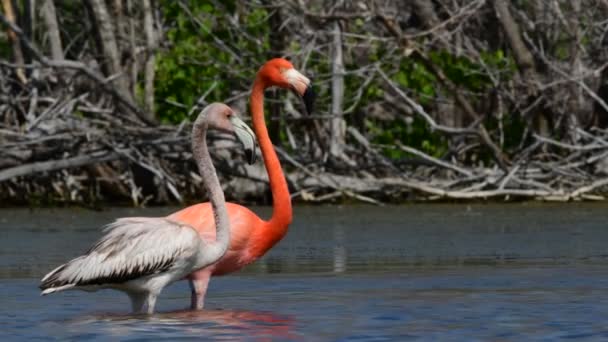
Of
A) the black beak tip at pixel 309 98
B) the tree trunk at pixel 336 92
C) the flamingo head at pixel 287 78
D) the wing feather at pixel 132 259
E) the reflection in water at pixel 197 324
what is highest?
the tree trunk at pixel 336 92

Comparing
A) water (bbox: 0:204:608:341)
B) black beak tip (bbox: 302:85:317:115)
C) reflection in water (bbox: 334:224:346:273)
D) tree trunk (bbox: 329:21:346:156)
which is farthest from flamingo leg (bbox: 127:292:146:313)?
tree trunk (bbox: 329:21:346:156)

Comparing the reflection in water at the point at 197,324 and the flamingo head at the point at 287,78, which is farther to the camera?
the flamingo head at the point at 287,78

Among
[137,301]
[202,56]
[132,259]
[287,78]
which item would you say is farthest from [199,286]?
[202,56]

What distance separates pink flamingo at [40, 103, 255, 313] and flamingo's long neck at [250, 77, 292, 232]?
570mm

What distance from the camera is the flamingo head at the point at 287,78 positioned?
7.70 m

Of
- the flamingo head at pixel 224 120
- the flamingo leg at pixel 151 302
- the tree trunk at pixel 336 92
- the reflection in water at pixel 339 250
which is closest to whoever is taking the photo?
the flamingo leg at pixel 151 302

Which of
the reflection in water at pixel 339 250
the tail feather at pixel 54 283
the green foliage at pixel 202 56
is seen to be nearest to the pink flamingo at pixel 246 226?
the tail feather at pixel 54 283

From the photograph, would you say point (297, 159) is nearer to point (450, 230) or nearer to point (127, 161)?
point (127, 161)

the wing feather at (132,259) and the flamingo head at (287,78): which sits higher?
the flamingo head at (287,78)

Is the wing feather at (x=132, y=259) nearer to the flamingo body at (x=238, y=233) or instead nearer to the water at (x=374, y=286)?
the water at (x=374, y=286)

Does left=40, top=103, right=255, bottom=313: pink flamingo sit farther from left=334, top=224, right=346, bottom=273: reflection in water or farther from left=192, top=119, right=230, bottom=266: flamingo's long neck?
left=334, top=224, right=346, bottom=273: reflection in water

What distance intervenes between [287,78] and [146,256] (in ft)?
5.39

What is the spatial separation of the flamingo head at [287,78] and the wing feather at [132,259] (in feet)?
4.09

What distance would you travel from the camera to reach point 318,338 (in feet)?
19.4
